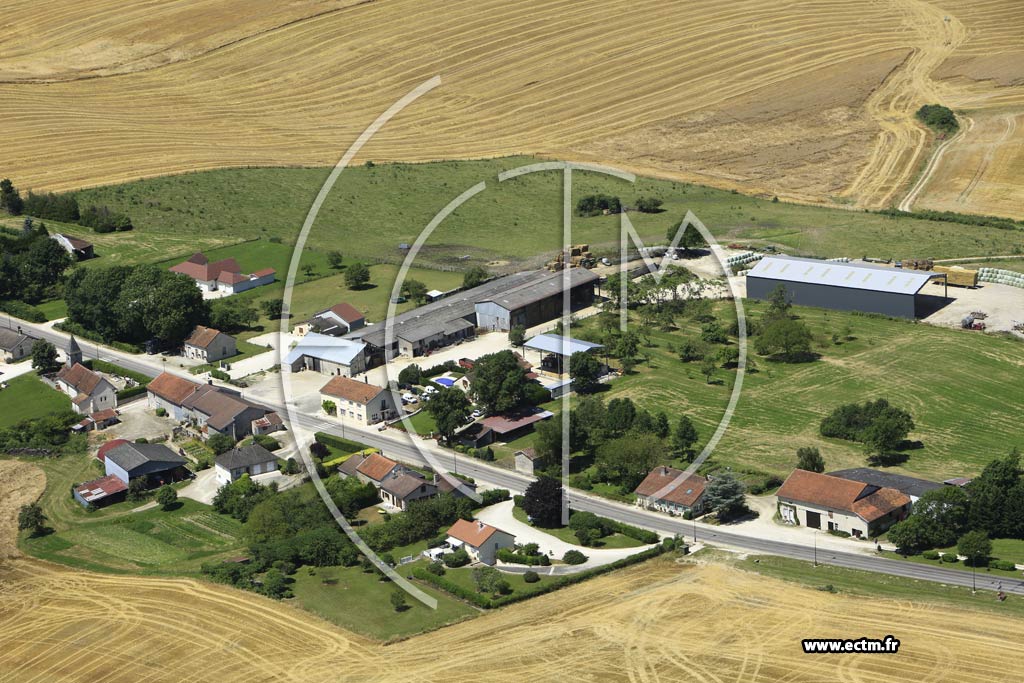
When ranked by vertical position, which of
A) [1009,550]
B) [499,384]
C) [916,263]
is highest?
[916,263]

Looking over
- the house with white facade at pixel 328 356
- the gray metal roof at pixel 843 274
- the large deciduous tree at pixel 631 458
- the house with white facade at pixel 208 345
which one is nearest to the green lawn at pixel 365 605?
the large deciduous tree at pixel 631 458

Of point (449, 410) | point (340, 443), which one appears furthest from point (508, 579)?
point (340, 443)

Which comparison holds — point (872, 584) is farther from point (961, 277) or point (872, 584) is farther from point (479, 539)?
point (961, 277)

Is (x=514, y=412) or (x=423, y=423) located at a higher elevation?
(x=514, y=412)

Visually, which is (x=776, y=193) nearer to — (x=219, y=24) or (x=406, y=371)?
(x=406, y=371)

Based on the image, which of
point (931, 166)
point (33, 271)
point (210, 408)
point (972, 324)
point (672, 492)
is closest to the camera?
point (672, 492)

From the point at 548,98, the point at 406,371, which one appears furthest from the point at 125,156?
the point at 406,371

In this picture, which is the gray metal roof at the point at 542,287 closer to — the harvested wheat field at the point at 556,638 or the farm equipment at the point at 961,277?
the farm equipment at the point at 961,277
